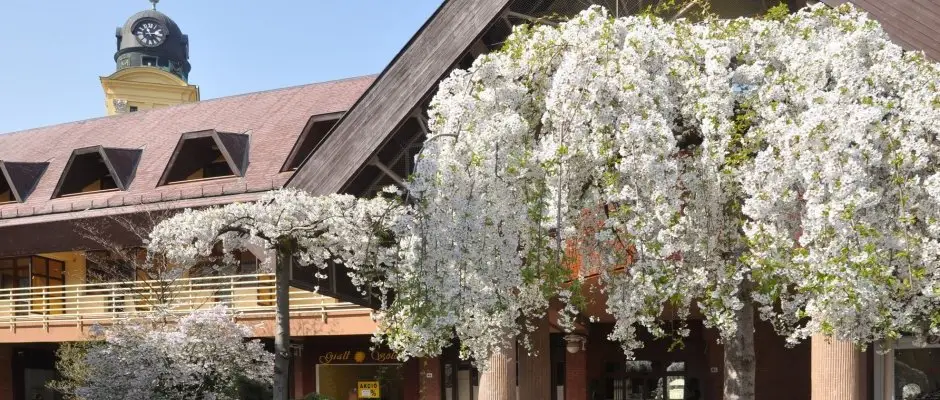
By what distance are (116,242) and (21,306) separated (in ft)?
12.0

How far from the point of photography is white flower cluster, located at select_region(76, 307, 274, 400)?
Answer: 2045cm

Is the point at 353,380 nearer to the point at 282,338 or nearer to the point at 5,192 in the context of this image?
the point at 282,338

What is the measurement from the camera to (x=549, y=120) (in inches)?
518

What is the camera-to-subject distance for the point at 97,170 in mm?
33219

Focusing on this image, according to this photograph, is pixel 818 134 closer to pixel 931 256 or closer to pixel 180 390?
pixel 931 256

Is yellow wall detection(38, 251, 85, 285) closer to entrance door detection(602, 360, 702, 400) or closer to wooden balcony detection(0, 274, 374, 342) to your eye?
wooden balcony detection(0, 274, 374, 342)

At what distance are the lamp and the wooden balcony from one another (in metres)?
5.27

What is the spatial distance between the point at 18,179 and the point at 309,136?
10.6 m

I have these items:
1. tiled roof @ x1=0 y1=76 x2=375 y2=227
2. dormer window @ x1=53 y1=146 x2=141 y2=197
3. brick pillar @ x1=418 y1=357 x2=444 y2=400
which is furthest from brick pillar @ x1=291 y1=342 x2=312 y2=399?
dormer window @ x1=53 y1=146 x2=141 y2=197

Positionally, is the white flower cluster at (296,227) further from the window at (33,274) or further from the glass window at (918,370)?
the window at (33,274)

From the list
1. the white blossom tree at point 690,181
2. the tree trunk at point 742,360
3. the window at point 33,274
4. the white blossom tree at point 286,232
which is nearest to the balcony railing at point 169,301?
the window at point 33,274

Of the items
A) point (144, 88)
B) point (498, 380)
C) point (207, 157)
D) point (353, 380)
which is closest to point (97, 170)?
point (207, 157)

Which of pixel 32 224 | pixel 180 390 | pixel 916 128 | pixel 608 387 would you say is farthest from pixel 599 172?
pixel 32 224

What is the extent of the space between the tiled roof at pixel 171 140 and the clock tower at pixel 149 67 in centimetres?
1998
